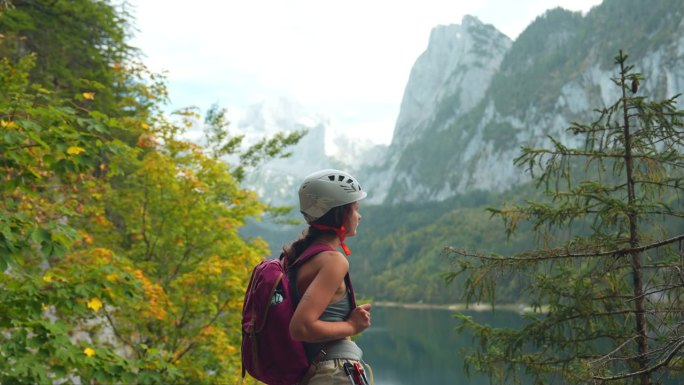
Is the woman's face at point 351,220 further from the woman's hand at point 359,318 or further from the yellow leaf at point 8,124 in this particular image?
the yellow leaf at point 8,124

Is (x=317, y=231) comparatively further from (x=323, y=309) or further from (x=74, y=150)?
(x=74, y=150)

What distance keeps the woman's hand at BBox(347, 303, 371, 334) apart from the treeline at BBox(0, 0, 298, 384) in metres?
3.37

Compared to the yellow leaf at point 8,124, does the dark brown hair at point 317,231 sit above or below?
below

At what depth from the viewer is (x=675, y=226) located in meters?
106

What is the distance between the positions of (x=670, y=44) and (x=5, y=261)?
23557 centimetres

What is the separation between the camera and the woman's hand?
279 cm

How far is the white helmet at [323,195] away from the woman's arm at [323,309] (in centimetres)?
27

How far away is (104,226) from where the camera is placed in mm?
12484

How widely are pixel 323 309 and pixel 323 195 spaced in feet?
1.97

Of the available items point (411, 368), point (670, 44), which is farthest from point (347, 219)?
point (670, 44)

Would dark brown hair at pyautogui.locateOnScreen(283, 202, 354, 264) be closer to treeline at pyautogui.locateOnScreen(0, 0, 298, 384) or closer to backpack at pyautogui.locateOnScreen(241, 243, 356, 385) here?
backpack at pyautogui.locateOnScreen(241, 243, 356, 385)

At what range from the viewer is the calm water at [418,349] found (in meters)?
66.6

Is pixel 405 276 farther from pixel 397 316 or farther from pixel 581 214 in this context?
pixel 581 214

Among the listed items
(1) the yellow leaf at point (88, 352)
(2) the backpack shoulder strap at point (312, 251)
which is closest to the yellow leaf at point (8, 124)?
(1) the yellow leaf at point (88, 352)
